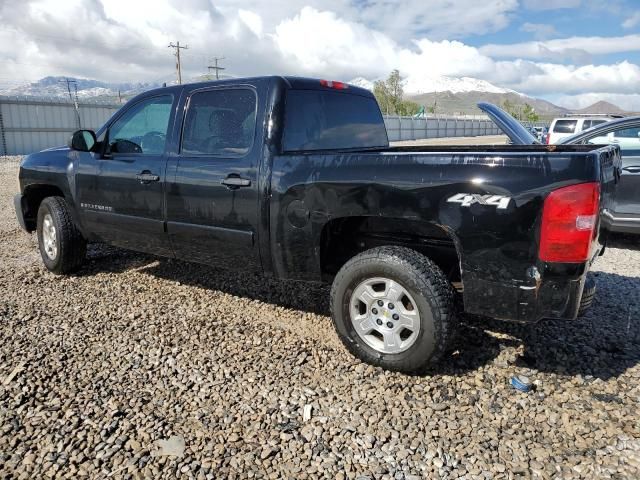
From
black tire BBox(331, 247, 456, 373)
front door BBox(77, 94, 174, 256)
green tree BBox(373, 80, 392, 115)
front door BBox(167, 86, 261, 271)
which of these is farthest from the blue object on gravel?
green tree BBox(373, 80, 392, 115)

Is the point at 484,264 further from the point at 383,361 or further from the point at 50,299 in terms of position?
the point at 50,299

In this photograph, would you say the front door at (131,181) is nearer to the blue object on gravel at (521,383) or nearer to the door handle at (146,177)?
the door handle at (146,177)

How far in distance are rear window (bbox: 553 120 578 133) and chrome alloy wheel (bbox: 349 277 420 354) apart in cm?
1573

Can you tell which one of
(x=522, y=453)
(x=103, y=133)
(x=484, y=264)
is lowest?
(x=522, y=453)

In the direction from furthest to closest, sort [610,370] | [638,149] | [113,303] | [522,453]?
[638,149]
[113,303]
[610,370]
[522,453]

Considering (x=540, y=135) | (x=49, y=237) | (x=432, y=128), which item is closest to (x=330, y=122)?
(x=49, y=237)

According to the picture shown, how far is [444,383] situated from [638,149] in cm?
516

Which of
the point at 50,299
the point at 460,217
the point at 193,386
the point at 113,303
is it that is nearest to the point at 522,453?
the point at 460,217

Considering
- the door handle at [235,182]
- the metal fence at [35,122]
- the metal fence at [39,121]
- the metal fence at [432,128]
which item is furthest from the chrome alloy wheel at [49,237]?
the metal fence at [432,128]

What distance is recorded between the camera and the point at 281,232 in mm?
3580

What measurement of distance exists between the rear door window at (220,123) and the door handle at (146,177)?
342mm

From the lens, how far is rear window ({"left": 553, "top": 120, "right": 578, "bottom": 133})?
16766 mm

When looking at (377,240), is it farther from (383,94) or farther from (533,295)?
(383,94)

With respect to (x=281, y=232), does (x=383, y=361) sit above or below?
below
